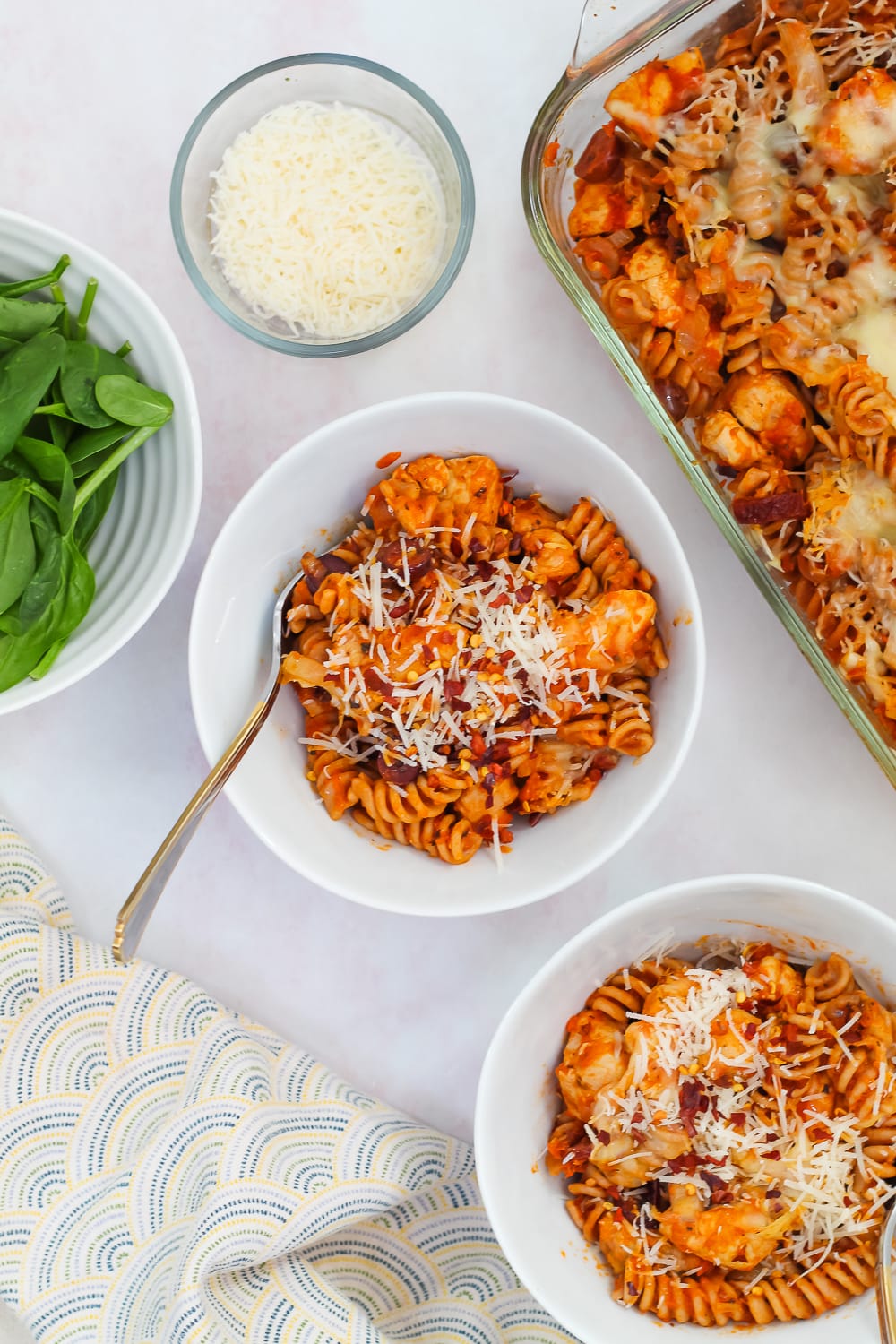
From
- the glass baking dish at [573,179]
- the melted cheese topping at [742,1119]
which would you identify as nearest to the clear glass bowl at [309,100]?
the glass baking dish at [573,179]

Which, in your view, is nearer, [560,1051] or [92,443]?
[92,443]

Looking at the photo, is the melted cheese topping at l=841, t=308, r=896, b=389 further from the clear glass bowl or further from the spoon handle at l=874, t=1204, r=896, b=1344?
the spoon handle at l=874, t=1204, r=896, b=1344

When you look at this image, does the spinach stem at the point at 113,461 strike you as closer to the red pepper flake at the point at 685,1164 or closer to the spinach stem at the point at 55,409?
the spinach stem at the point at 55,409

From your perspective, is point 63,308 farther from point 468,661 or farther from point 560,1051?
point 560,1051

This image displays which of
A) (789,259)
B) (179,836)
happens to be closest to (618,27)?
(789,259)

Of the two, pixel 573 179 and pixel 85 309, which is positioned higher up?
pixel 573 179

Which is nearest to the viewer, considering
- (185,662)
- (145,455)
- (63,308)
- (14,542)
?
(14,542)

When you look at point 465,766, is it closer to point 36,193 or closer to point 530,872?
point 530,872
